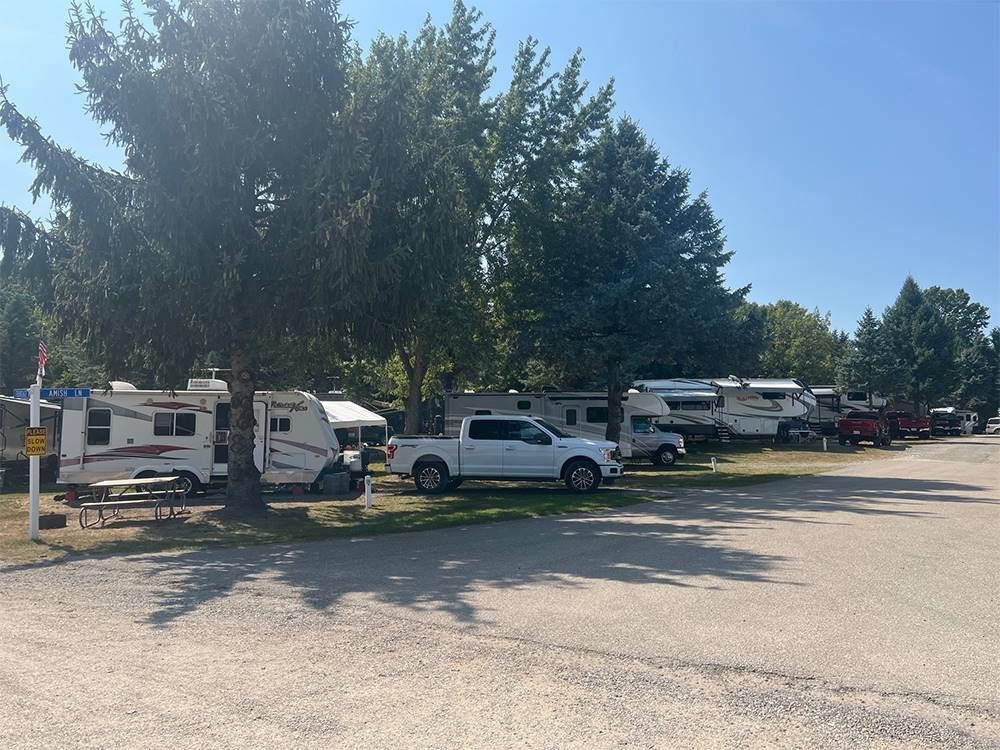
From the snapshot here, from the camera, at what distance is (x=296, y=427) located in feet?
63.6

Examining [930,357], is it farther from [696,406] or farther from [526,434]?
[526,434]

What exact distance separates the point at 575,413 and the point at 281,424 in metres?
13.3

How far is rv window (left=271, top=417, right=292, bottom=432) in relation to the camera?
760 inches

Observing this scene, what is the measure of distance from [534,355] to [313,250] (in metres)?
14.4

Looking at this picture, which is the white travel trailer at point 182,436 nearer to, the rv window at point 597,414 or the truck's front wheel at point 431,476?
the truck's front wheel at point 431,476

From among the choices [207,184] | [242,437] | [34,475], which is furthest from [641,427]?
[34,475]

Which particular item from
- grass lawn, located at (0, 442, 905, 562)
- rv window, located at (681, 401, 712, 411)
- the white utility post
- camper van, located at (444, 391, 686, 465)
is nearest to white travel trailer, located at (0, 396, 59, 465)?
grass lawn, located at (0, 442, 905, 562)

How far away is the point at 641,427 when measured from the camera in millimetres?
30234

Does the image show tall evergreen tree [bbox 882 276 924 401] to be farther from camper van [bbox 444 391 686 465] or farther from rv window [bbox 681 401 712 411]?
camper van [bbox 444 391 686 465]

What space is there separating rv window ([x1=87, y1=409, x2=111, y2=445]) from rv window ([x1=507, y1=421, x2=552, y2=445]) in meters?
9.86

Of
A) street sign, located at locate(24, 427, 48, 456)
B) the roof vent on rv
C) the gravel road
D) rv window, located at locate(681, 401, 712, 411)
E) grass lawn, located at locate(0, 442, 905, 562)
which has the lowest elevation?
the gravel road

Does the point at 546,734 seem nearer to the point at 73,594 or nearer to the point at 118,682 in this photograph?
the point at 118,682

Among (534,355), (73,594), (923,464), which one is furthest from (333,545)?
(923,464)

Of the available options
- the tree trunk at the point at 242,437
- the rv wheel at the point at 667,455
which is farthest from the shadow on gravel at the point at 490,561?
the rv wheel at the point at 667,455
